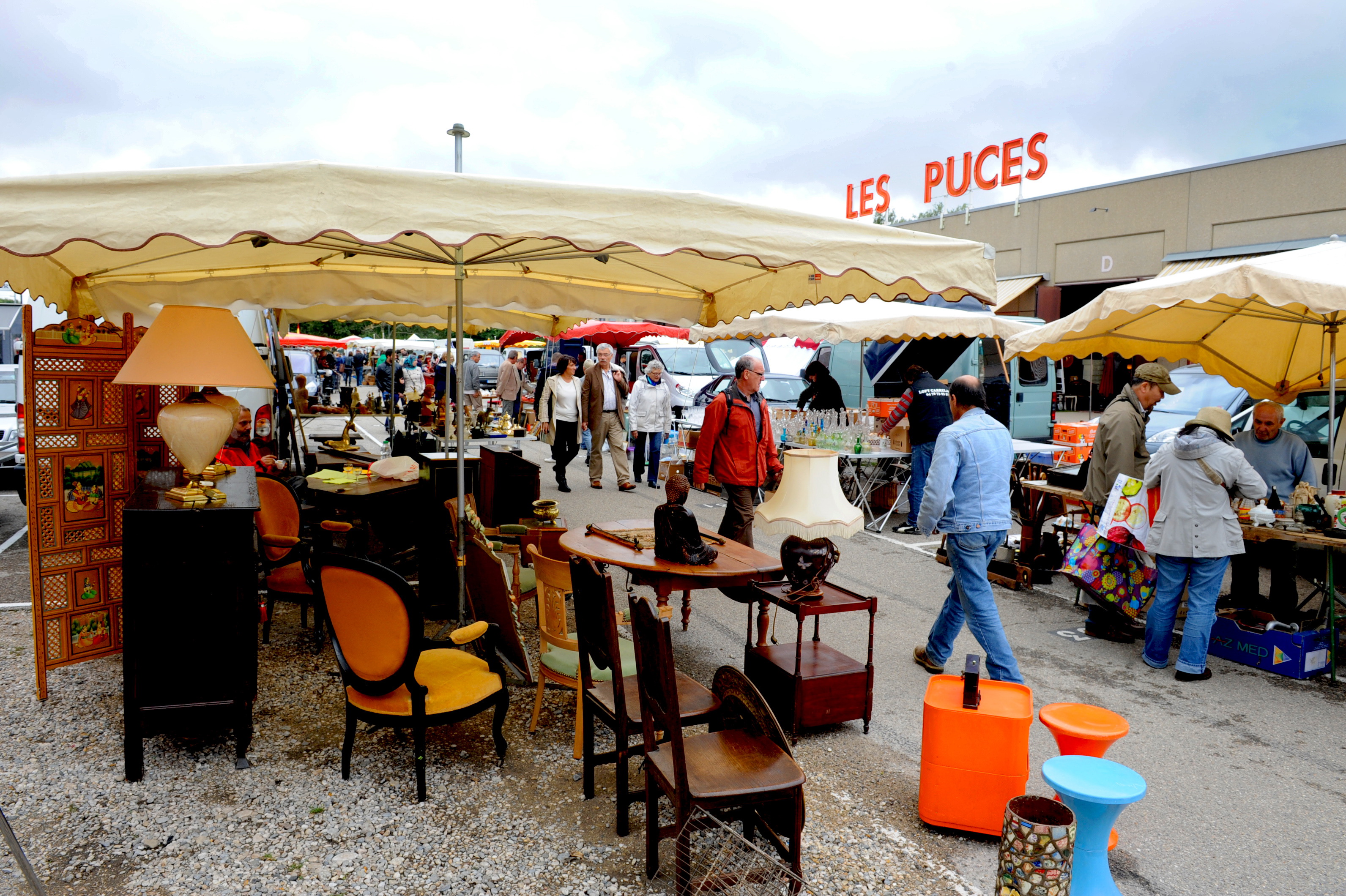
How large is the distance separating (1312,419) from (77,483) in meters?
10.1

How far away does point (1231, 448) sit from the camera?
512cm

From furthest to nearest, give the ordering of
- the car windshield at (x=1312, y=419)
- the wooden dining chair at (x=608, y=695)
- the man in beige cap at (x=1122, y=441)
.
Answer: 1. the car windshield at (x=1312, y=419)
2. the man in beige cap at (x=1122, y=441)
3. the wooden dining chair at (x=608, y=695)

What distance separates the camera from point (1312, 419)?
27.1 feet

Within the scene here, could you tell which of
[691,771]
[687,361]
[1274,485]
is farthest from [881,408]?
[687,361]

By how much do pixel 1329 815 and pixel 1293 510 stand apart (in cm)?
270

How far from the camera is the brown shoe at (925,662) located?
17.2ft

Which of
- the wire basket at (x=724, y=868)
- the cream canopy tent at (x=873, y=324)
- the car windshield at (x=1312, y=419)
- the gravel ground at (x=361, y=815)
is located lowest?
the gravel ground at (x=361, y=815)

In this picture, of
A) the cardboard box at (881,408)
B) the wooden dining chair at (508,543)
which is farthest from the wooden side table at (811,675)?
the cardboard box at (881,408)

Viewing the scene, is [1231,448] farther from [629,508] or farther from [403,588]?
[629,508]

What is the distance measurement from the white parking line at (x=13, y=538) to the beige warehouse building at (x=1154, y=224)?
552 inches

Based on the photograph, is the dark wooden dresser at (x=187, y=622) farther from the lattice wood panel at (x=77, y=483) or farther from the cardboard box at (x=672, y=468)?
the cardboard box at (x=672, y=468)

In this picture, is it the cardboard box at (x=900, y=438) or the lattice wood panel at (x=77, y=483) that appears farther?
the cardboard box at (x=900, y=438)

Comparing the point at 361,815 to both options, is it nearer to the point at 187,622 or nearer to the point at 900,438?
the point at 187,622

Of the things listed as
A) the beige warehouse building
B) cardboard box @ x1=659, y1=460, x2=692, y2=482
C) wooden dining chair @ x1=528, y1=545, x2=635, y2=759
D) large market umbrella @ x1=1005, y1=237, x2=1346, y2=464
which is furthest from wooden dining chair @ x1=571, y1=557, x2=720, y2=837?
the beige warehouse building
